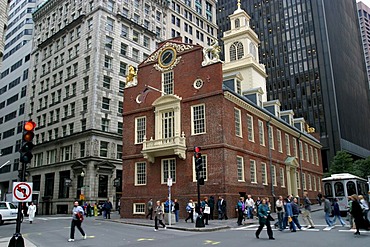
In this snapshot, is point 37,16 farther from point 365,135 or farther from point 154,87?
point 365,135

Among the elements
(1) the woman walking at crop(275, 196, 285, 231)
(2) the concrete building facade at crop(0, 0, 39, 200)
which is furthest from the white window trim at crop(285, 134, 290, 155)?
(2) the concrete building facade at crop(0, 0, 39, 200)

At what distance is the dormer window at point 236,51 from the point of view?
40116 millimetres

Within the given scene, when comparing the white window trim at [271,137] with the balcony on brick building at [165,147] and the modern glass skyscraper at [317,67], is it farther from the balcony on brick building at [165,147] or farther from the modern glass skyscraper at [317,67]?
the modern glass skyscraper at [317,67]

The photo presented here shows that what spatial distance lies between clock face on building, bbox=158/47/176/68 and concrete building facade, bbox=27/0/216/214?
34.6 feet

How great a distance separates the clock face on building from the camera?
29.6 meters

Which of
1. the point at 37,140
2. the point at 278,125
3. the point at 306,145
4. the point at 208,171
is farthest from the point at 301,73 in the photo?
the point at 208,171

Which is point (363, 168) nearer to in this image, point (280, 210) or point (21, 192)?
point (280, 210)

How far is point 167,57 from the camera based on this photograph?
30.1 m

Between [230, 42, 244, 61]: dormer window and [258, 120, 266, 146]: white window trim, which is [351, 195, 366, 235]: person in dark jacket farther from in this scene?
[230, 42, 244, 61]: dormer window

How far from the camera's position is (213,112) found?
86.3 feet

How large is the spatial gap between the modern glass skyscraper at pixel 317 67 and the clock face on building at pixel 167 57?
198ft

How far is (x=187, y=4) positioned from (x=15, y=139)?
141 ft

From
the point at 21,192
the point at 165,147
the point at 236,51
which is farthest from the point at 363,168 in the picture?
the point at 21,192

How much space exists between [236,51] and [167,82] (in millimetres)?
14191
